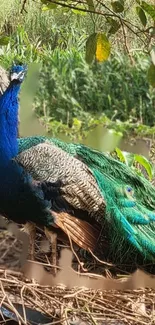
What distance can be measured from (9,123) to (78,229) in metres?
0.28

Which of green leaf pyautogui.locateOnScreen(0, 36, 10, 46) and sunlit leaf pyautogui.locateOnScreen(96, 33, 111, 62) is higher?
green leaf pyautogui.locateOnScreen(0, 36, 10, 46)

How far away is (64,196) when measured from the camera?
169 centimetres

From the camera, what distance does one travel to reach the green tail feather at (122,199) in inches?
68.2

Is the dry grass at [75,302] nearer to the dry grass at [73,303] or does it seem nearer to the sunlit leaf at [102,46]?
the dry grass at [73,303]

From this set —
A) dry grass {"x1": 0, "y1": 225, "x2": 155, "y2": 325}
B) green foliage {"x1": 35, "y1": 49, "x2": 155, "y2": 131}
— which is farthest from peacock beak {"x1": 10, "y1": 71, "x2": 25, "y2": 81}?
green foliage {"x1": 35, "y1": 49, "x2": 155, "y2": 131}

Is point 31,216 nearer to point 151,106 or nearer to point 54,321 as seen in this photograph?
point 54,321

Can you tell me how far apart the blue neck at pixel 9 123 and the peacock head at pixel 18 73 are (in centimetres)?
1

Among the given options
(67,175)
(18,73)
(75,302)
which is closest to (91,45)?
(18,73)

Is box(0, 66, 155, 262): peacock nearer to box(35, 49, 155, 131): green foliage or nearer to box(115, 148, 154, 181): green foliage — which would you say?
box(115, 148, 154, 181): green foliage

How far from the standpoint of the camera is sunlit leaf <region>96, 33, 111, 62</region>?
1.67 meters

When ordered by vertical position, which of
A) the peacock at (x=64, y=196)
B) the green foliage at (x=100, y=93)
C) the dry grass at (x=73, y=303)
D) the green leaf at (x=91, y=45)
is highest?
the green foliage at (x=100, y=93)

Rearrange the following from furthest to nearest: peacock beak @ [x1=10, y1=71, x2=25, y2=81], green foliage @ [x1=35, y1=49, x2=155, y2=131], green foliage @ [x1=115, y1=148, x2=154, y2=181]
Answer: green foliage @ [x1=35, y1=49, x2=155, y2=131]
green foliage @ [x1=115, y1=148, x2=154, y2=181]
peacock beak @ [x1=10, y1=71, x2=25, y2=81]

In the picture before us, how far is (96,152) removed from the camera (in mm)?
1861

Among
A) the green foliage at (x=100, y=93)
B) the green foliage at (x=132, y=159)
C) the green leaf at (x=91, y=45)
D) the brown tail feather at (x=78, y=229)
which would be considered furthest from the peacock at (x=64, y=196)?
the green foliage at (x=100, y=93)
